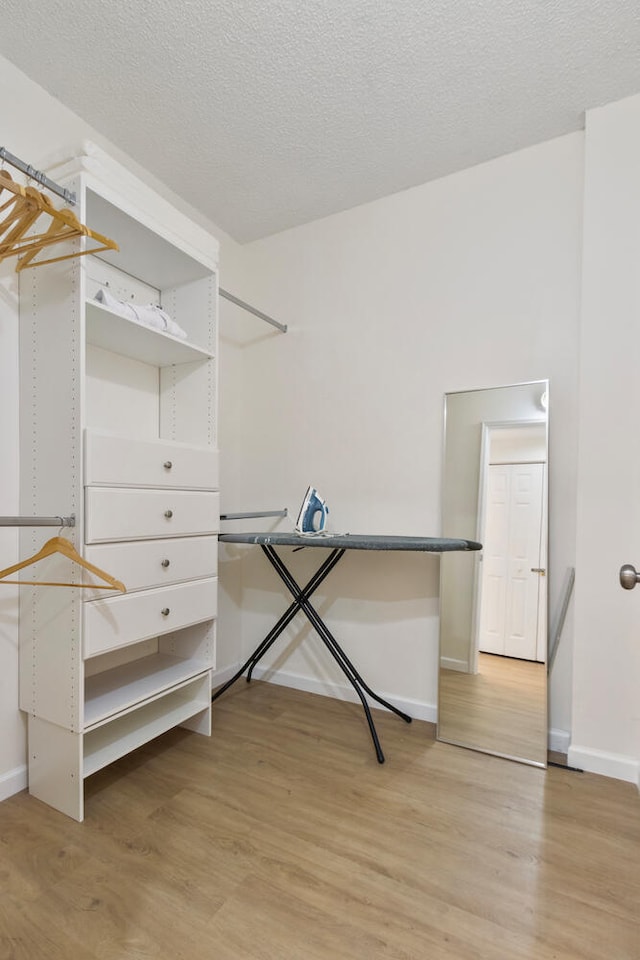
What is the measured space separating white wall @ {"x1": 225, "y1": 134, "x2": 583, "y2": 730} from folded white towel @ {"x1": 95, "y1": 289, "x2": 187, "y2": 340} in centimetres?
91

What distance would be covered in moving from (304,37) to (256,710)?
2791 millimetres

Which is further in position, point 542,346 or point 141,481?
point 542,346

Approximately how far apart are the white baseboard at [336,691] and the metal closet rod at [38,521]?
1.65 metres

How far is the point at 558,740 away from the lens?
1999 mm

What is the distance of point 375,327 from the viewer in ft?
8.11

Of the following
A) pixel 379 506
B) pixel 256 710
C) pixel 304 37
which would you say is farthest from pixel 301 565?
pixel 304 37

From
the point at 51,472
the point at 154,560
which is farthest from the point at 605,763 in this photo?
the point at 51,472

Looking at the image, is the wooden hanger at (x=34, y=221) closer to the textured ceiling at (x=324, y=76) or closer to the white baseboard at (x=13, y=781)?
the textured ceiling at (x=324, y=76)

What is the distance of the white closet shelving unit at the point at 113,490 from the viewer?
4.93ft

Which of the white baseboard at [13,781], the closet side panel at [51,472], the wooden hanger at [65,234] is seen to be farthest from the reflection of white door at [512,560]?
the white baseboard at [13,781]

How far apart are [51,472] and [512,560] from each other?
188cm

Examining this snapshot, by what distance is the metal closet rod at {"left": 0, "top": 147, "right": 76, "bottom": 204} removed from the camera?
4.30 feet

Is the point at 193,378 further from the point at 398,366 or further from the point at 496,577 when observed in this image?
the point at 496,577

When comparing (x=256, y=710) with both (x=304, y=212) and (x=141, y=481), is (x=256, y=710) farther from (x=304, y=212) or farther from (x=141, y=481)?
(x=304, y=212)
